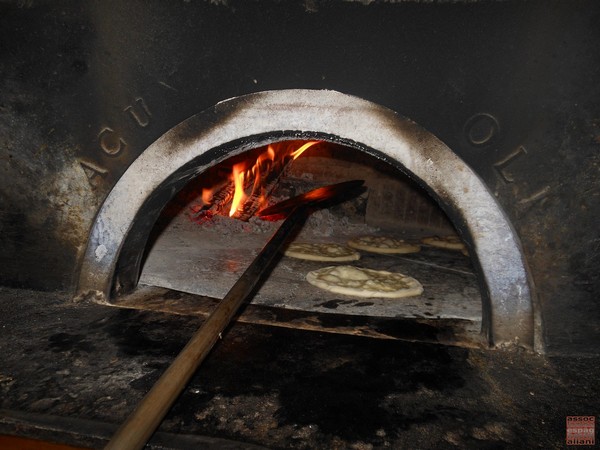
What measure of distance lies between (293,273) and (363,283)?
23.3 inches

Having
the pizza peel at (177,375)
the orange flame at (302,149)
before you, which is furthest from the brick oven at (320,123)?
the orange flame at (302,149)

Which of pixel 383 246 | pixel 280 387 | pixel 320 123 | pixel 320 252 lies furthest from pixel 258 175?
pixel 280 387

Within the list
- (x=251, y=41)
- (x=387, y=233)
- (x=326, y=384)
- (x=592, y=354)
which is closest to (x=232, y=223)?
(x=387, y=233)

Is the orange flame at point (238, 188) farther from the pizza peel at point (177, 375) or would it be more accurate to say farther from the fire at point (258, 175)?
the pizza peel at point (177, 375)

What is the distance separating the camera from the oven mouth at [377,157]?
6.31 ft

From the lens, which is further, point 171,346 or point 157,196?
point 157,196

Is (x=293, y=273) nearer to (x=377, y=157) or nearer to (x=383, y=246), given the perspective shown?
(x=383, y=246)

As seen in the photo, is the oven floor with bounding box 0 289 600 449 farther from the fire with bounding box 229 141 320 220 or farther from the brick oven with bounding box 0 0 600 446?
the fire with bounding box 229 141 320 220

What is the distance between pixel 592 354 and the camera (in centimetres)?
195

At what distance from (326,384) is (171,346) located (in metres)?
0.70

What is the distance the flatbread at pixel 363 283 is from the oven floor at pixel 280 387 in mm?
693

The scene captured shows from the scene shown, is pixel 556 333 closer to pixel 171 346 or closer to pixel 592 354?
pixel 592 354

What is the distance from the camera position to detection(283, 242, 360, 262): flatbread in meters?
3.42

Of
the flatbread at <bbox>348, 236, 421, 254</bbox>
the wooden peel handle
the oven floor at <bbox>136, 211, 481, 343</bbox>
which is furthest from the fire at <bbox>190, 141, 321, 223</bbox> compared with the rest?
the wooden peel handle
